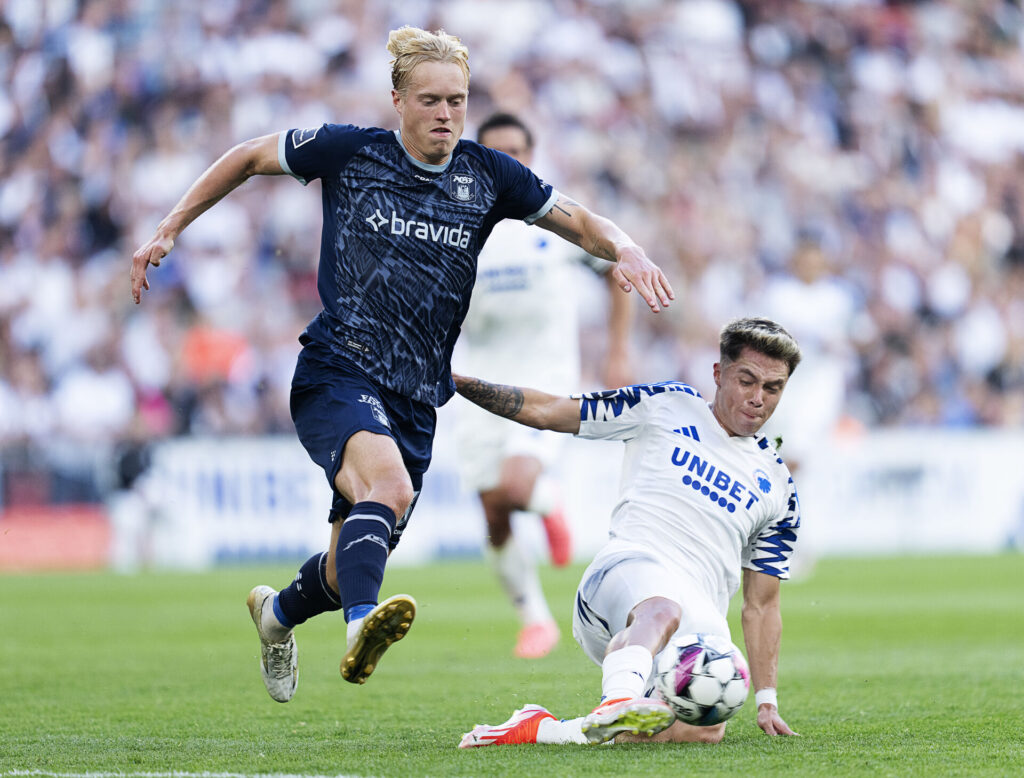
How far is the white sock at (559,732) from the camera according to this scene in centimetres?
504

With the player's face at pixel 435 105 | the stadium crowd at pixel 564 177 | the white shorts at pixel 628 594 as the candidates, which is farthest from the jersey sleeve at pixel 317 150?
the stadium crowd at pixel 564 177

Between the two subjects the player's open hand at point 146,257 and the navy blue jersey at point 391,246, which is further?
the navy blue jersey at point 391,246

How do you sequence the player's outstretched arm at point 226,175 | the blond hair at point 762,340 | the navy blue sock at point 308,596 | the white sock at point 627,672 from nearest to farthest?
the white sock at point 627,672 < the blond hair at point 762,340 < the player's outstretched arm at point 226,175 < the navy blue sock at point 308,596

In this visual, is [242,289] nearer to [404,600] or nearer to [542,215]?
[542,215]

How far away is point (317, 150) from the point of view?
5.49 m

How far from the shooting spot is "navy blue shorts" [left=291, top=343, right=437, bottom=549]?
5215 mm

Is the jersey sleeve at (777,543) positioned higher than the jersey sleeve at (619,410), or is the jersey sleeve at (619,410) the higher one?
the jersey sleeve at (619,410)

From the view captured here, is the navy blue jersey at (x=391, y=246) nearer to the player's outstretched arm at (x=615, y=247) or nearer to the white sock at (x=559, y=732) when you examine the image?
the player's outstretched arm at (x=615, y=247)

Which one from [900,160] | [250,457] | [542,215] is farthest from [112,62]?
[542,215]

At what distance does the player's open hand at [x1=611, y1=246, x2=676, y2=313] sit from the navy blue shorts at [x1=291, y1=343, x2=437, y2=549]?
892 millimetres

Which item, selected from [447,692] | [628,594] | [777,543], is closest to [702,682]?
[628,594]

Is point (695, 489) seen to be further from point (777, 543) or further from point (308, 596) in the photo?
point (308, 596)

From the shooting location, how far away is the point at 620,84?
21.3 meters

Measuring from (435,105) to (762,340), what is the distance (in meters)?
1.40
